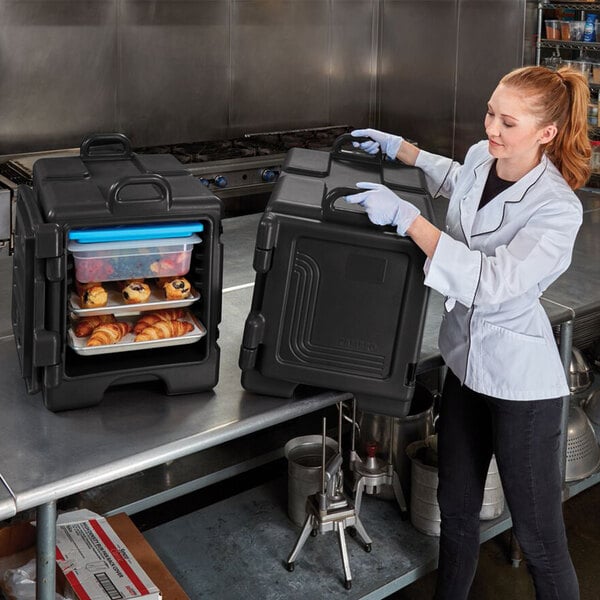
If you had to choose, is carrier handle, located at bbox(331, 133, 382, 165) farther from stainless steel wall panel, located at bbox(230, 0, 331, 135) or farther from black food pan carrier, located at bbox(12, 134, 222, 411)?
stainless steel wall panel, located at bbox(230, 0, 331, 135)

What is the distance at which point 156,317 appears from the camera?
1838 mm

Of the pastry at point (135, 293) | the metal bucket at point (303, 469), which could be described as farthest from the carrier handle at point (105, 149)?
the metal bucket at point (303, 469)

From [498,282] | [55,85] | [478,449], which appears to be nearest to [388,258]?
[498,282]

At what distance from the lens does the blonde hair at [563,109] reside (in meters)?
1.91

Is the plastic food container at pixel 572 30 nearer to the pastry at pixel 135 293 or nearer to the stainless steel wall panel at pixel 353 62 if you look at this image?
the stainless steel wall panel at pixel 353 62

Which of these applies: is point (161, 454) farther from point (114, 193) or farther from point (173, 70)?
point (173, 70)

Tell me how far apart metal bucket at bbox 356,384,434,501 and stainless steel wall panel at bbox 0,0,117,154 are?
2205mm

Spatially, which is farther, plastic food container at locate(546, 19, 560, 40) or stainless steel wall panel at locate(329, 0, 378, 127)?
stainless steel wall panel at locate(329, 0, 378, 127)

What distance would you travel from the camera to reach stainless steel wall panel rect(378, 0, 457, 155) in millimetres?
4645

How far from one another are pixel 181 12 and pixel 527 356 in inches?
117

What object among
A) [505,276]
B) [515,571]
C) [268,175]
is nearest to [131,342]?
[505,276]

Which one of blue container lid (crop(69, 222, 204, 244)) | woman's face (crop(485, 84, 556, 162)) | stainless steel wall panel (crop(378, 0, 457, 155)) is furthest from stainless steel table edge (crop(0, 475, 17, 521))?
stainless steel wall panel (crop(378, 0, 457, 155))

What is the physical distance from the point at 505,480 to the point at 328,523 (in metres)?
0.51

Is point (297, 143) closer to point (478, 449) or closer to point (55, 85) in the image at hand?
point (55, 85)
